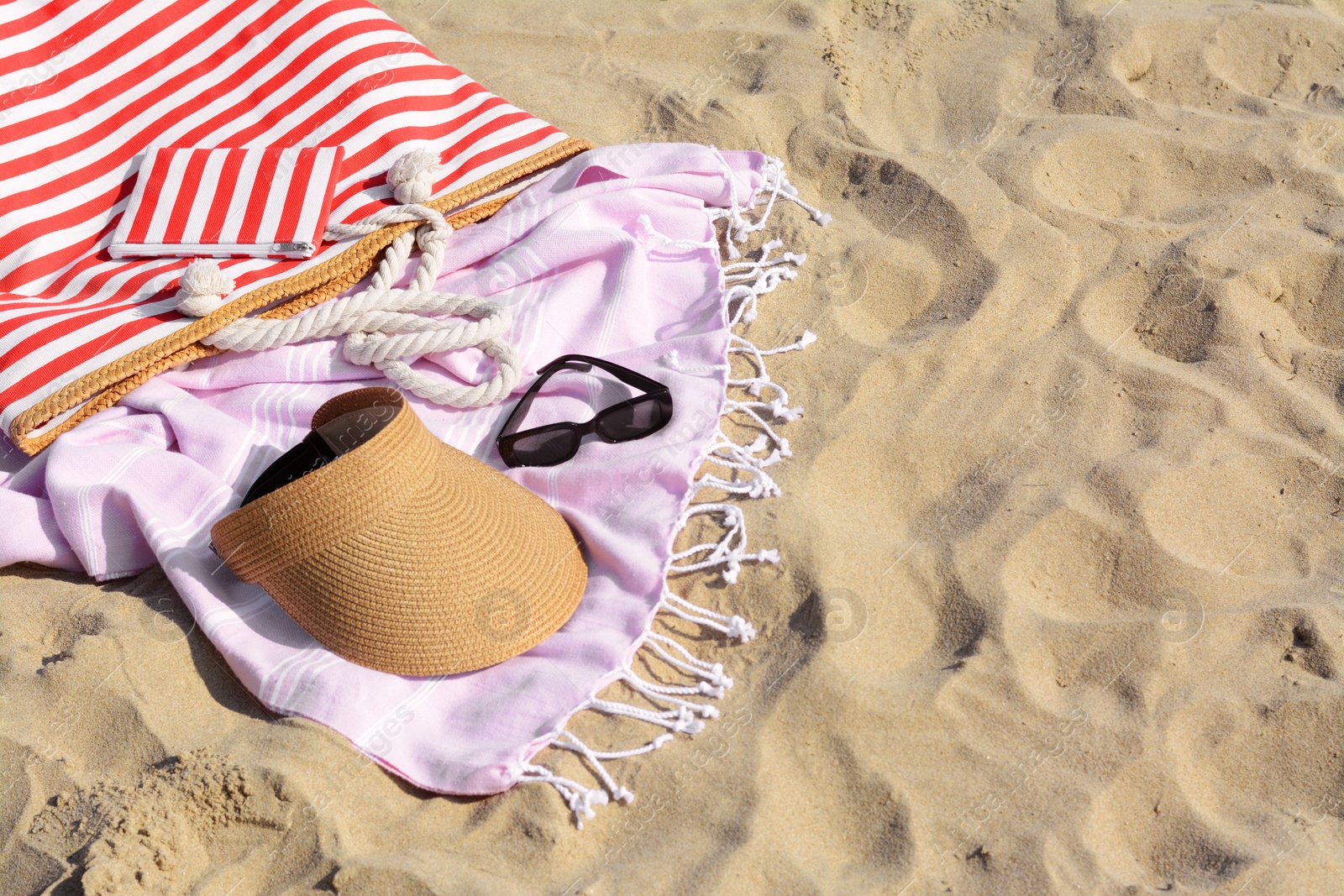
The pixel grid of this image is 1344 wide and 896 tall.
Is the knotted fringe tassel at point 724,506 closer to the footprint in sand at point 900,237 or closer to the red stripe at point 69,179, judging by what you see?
the footprint in sand at point 900,237

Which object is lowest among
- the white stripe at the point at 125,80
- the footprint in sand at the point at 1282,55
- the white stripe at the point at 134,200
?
the white stripe at the point at 134,200

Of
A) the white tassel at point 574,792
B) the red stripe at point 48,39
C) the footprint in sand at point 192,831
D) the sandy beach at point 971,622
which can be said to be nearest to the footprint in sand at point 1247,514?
the sandy beach at point 971,622

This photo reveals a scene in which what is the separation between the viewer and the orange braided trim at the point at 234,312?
202 cm

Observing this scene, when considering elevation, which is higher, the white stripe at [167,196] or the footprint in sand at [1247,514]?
the white stripe at [167,196]

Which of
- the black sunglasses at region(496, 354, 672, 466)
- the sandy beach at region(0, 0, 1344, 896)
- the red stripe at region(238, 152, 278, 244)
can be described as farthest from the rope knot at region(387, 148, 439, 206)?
the sandy beach at region(0, 0, 1344, 896)

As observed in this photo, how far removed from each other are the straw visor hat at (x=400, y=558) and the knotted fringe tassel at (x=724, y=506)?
0.22 m

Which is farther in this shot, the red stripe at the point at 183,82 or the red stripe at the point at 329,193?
the red stripe at the point at 183,82

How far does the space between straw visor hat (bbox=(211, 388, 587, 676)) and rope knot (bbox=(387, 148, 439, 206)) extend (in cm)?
77

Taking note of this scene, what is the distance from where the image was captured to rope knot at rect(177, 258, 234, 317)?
2.11 metres

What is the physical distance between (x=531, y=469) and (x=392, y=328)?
0.48 metres

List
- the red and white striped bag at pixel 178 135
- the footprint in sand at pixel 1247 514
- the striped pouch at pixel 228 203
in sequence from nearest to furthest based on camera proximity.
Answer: the footprint in sand at pixel 1247 514, the red and white striped bag at pixel 178 135, the striped pouch at pixel 228 203

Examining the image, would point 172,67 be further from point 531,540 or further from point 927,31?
point 927,31

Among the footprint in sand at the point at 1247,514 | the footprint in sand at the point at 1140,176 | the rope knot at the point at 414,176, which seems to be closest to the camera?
the footprint in sand at the point at 1247,514

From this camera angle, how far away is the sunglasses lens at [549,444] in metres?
2.04
